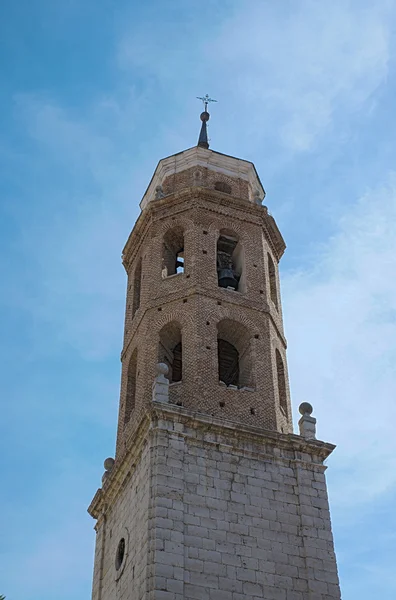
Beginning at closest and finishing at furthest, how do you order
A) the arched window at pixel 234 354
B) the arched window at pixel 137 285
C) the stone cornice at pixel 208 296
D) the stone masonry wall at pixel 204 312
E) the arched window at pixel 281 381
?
the stone masonry wall at pixel 204 312 → the arched window at pixel 234 354 → the arched window at pixel 281 381 → the stone cornice at pixel 208 296 → the arched window at pixel 137 285

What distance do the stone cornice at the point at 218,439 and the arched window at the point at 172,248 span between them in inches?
249

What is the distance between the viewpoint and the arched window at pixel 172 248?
2673cm

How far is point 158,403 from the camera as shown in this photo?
2058 centimetres

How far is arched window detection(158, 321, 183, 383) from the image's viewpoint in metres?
24.2

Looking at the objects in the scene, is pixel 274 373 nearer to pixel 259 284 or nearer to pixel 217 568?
pixel 259 284

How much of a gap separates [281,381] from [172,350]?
3.05 m

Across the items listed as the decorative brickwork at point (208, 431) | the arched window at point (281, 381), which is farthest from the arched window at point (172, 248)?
the arched window at point (281, 381)

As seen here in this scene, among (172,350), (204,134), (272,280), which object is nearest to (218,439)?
(172,350)

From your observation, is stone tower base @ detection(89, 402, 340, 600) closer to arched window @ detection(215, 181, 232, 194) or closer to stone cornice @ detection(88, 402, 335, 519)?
stone cornice @ detection(88, 402, 335, 519)

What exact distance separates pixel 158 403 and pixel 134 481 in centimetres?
198

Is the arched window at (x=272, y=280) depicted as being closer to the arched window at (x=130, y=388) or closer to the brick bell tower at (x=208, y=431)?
the brick bell tower at (x=208, y=431)

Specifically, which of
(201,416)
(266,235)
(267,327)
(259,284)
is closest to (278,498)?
(201,416)

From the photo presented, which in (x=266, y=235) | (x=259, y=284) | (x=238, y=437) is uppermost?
(x=266, y=235)

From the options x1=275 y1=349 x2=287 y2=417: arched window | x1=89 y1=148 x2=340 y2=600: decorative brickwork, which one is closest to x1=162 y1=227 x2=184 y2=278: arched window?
x1=89 y1=148 x2=340 y2=600: decorative brickwork
